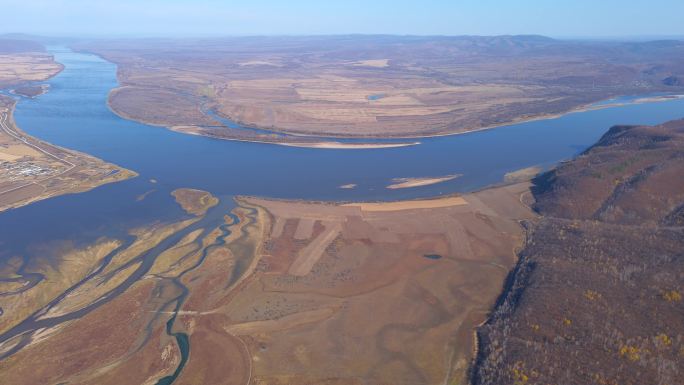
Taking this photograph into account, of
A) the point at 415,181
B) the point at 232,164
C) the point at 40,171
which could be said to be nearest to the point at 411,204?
the point at 415,181

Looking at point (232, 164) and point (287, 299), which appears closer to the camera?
point (287, 299)

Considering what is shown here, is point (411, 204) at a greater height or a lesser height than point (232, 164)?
lesser

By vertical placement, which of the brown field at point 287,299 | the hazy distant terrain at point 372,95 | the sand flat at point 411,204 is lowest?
the brown field at point 287,299

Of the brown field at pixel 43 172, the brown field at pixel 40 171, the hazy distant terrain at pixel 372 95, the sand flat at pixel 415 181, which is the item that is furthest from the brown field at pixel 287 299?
the hazy distant terrain at pixel 372 95

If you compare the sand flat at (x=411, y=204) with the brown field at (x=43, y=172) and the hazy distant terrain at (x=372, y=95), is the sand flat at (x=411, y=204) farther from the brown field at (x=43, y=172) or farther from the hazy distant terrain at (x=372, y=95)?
the hazy distant terrain at (x=372, y=95)

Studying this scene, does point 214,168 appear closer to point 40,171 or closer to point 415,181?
point 40,171

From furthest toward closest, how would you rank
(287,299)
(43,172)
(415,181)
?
(43,172)
(415,181)
(287,299)

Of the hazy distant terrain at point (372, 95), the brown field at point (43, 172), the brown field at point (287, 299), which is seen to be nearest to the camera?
the brown field at point (287, 299)

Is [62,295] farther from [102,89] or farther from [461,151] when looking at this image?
[102,89]

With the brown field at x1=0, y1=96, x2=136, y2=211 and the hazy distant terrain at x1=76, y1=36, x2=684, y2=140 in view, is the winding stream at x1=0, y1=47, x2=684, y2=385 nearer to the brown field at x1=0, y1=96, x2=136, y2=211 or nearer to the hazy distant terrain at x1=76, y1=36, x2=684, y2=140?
the brown field at x1=0, y1=96, x2=136, y2=211
